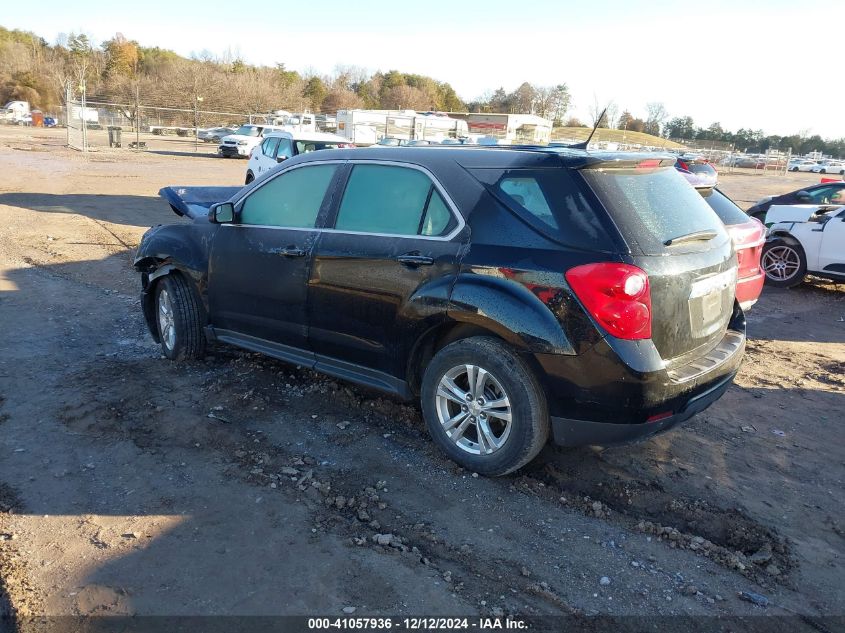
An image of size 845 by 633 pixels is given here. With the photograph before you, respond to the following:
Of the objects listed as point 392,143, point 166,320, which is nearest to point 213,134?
point 392,143

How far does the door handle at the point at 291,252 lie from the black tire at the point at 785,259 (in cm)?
811

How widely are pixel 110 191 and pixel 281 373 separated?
45.8 ft

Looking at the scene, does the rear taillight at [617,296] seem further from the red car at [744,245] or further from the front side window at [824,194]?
the front side window at [824,194]

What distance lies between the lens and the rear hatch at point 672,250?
3404 mm

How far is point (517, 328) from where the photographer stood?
3.47 m

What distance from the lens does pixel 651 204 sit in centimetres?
369

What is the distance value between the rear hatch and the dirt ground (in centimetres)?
90

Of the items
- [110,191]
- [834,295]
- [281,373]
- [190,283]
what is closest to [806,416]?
[281,373]

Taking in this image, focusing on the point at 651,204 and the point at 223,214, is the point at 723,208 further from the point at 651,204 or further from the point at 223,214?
the point at 223,214

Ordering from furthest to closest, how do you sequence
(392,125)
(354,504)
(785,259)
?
(392,125)
(785,259)
(354,504)

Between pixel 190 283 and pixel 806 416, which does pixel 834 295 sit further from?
pixel 190 283

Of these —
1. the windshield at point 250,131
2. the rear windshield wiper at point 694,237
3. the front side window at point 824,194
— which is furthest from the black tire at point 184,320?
the windshield at point 250,131

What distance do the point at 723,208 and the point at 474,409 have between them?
4482 mm

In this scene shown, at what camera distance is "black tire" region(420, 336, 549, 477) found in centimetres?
353
